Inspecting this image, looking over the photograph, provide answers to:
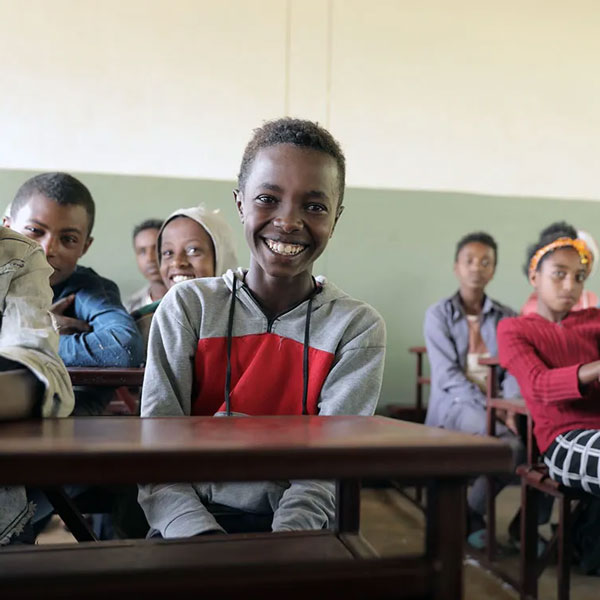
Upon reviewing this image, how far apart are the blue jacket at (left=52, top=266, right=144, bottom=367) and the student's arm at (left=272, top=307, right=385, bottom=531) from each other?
2.80 ft

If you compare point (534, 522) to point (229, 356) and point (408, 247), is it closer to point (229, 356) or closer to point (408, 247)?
point (229, 356)

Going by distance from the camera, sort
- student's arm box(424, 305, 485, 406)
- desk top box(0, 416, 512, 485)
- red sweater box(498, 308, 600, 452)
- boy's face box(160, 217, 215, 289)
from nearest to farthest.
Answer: desk top box(0, 416, 512, 485)
red sweater box(498, 308, 600, 452)
boy's face box(160, 217, 215, 289)
student's arm box(424, 305, 485, 406)

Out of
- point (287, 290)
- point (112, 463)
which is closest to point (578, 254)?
point (287, 290)

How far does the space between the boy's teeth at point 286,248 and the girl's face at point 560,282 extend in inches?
59.8

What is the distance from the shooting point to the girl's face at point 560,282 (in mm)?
Result: 2418

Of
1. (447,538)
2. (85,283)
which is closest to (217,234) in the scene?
(85,283)

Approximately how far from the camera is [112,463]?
512 millimetres

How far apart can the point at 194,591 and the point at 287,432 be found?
0.16m

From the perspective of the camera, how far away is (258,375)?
1.14 m

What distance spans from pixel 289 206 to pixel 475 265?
2.74 m

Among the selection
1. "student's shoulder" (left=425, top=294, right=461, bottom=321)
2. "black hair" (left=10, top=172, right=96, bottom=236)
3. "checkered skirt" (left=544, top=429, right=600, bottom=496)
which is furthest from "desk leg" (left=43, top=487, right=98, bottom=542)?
"student's shoulder" (left=425, top=294, right=461, bottom=321)

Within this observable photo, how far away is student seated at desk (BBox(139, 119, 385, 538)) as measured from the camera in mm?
Answer: 1123

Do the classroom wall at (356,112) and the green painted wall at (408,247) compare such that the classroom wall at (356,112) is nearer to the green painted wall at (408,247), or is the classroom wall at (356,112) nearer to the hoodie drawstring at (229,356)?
the green painted wall at (408,247)

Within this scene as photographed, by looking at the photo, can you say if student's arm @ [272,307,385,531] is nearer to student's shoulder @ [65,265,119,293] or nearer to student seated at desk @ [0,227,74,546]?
student seated at desk @ [0,227,74,546]
